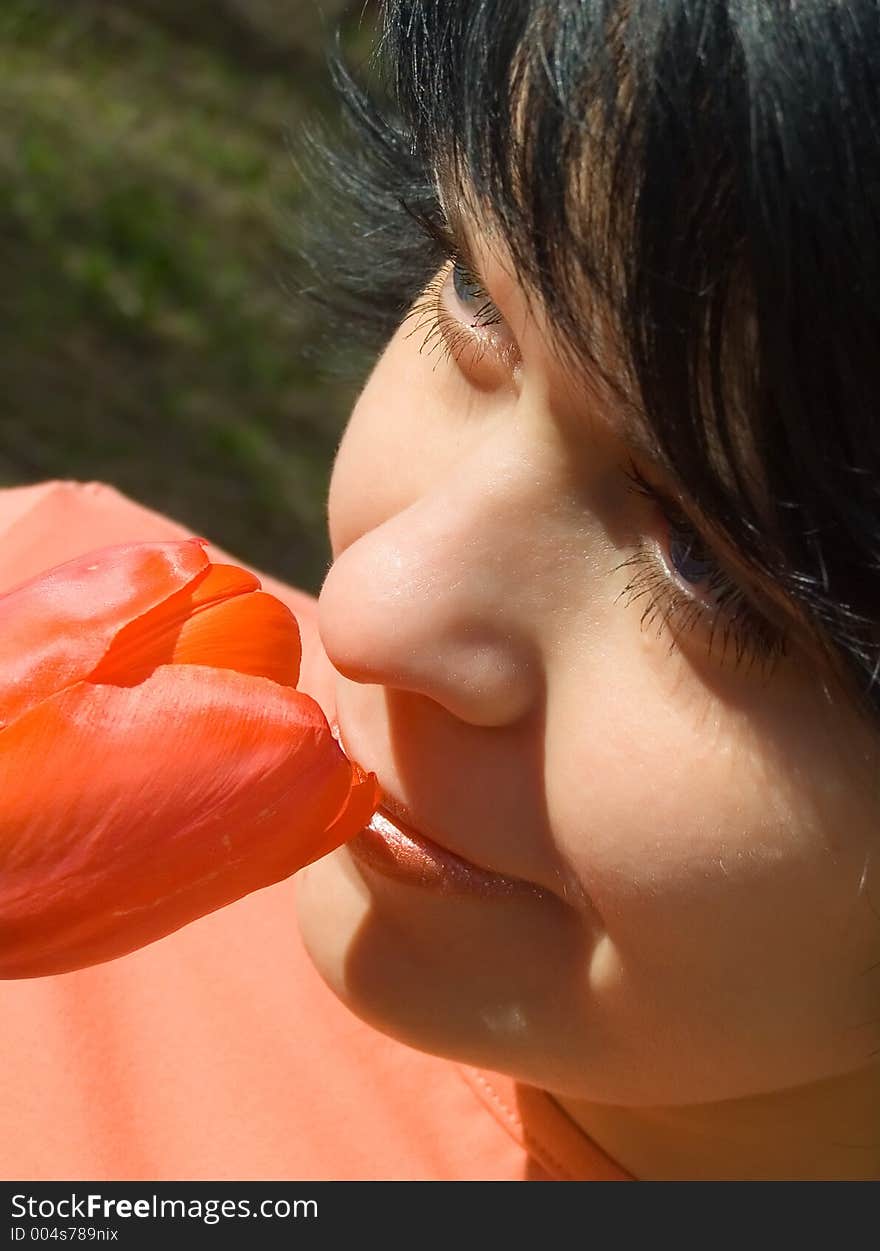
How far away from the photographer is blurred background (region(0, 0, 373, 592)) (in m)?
3.19

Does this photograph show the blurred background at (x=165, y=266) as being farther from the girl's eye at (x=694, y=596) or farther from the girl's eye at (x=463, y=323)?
the girl's eye at (x=694, y=596)

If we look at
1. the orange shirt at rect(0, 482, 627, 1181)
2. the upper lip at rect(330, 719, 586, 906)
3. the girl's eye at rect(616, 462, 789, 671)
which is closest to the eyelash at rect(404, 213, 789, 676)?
the girl's eye at rect(616, 462, 789, 671)

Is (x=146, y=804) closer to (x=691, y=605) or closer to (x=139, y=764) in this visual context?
(x=139, y=764)

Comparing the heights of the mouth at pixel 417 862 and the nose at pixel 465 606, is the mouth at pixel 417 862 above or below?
below

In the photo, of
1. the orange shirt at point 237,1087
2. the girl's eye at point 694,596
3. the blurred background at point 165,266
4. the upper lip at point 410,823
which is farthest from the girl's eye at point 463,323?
the blurred background at point 165,266

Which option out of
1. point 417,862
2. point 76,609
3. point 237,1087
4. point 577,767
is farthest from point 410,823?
point 237,1087

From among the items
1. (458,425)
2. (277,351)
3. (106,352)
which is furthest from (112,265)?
(458,425)

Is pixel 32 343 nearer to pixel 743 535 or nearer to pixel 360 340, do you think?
pixel 360 340

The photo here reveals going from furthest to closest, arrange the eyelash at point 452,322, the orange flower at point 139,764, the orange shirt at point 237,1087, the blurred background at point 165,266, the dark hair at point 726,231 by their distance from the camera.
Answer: the blurred background at point 165,266 < the orange shirt at point 237,1087 < the eyelash at point 452,322 < the orange flower at point 139,764 < the dark hair at point 726,231

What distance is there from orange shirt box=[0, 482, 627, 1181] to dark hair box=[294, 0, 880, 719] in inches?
22.0

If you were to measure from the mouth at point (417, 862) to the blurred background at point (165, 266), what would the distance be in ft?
7.40

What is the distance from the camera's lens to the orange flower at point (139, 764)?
0.71m

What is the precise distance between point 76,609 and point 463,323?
0.93 ft

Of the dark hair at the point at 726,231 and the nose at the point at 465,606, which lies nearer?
the dark hair at the point at 726,231
